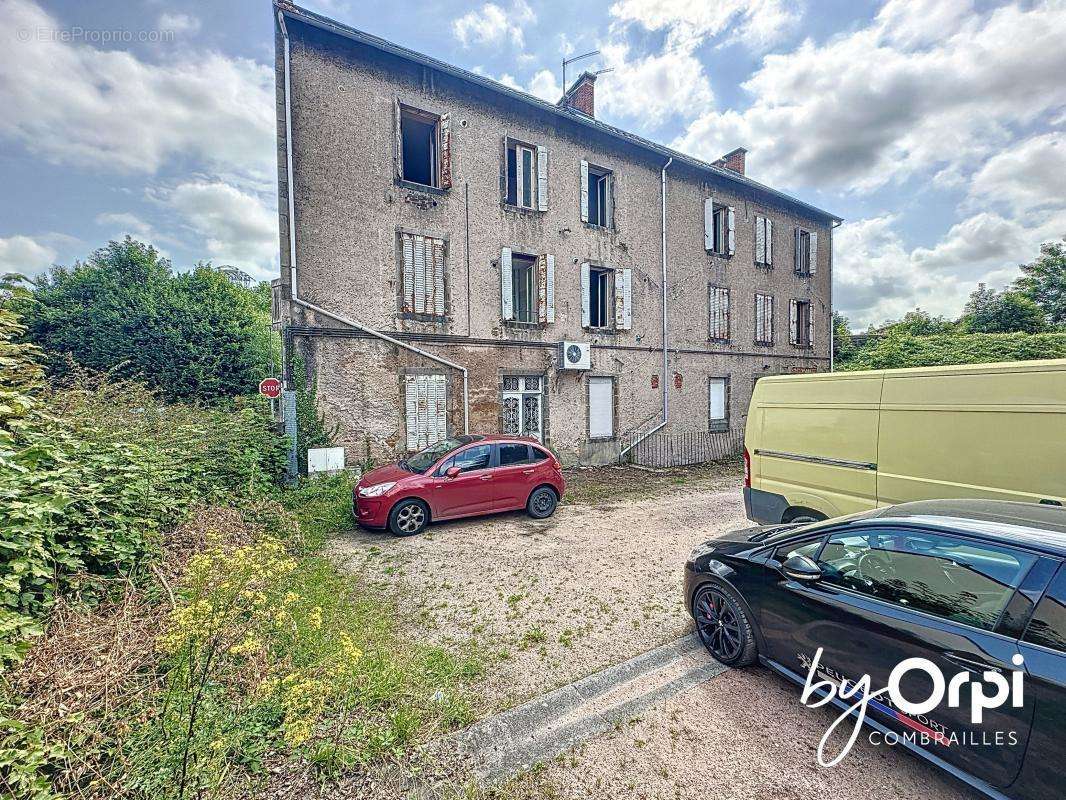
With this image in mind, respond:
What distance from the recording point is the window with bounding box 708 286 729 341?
15.5 m

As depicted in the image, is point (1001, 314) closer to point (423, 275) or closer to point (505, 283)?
point (505, 283)

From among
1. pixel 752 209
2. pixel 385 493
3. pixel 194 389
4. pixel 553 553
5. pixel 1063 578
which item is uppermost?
pixel 752 209

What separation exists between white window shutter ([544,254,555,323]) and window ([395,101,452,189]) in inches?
131

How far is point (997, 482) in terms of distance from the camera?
145 inches

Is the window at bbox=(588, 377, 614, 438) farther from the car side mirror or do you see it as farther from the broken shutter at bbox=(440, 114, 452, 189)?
the car side mirror

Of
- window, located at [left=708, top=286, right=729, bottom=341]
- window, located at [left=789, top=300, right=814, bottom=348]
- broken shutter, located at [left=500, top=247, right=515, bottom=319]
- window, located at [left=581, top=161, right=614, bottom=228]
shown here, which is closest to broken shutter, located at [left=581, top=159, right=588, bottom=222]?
window, located at [left=581, top=161, right=614, bottom=228]

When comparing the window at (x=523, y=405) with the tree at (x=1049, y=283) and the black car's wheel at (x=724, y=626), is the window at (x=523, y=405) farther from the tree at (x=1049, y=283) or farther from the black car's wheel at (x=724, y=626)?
the tree at (x=1049, y=283)

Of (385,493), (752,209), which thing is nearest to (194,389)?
(385,493)

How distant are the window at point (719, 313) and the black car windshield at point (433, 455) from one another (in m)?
11.6

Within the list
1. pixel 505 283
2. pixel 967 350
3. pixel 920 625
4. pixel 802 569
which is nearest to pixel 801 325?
pixel 967 350

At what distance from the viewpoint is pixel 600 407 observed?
13.0m

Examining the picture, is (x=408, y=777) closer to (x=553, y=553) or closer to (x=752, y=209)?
(x=553, y=553)

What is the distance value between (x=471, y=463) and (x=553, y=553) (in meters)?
2.08

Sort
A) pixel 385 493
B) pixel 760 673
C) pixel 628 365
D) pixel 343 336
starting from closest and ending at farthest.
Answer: pixel 760 673, pixel 385 493, pixel 343 336, pixel 628 365
